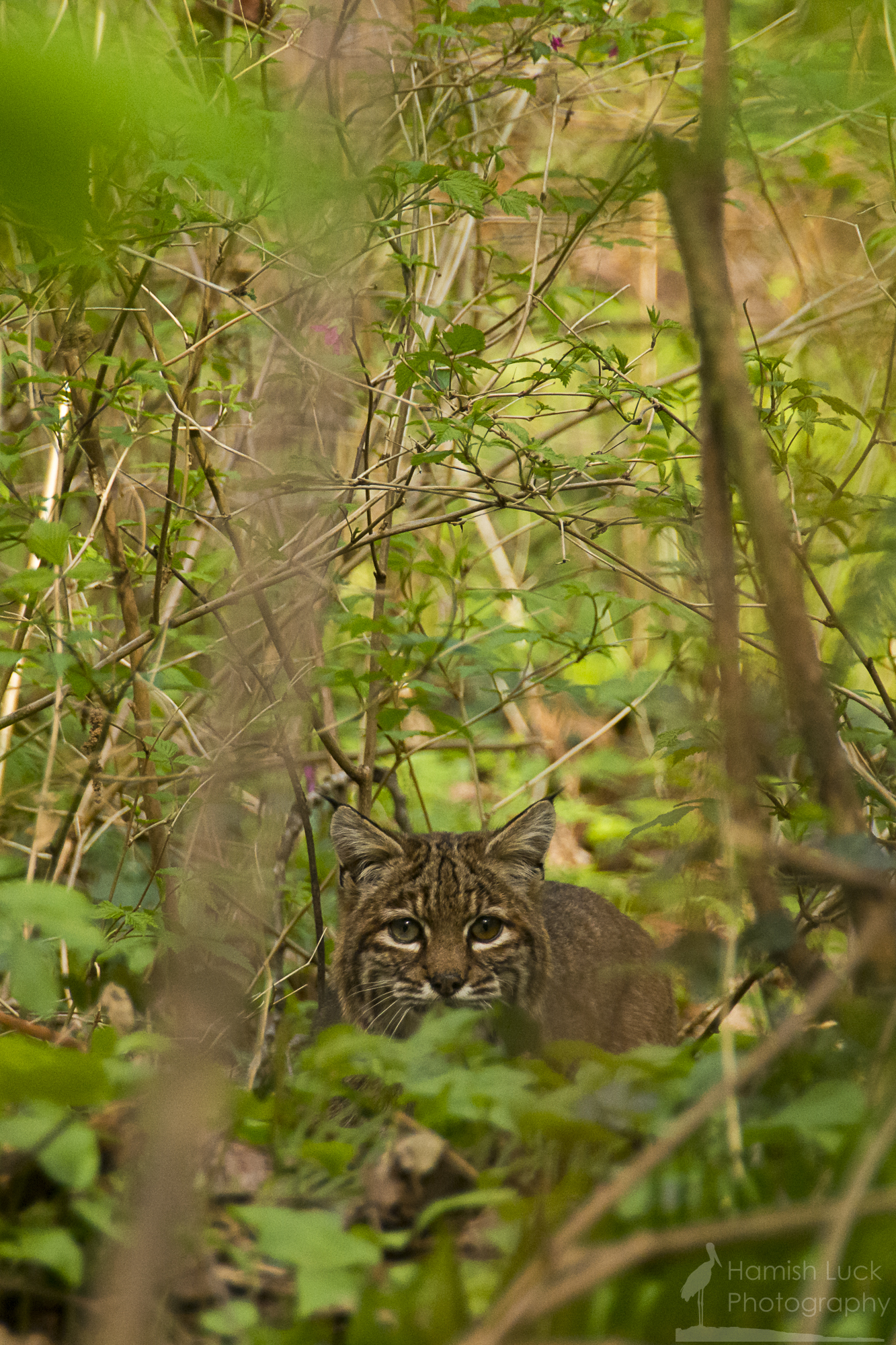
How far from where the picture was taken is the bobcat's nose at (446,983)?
3.60 m

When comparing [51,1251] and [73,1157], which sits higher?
[73,1157]

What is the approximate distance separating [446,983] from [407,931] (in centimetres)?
31

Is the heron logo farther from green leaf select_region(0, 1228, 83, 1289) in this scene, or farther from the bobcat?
the bobcat

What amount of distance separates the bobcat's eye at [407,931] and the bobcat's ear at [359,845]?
0.22 m

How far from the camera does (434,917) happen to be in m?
3.84

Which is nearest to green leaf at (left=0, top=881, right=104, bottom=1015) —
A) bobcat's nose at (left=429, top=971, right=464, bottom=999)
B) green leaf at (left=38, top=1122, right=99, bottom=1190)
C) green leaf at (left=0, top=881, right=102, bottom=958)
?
green leaf at (left=0, top=881, right=102, bottom=958)

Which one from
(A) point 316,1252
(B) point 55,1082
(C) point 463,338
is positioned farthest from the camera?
(C) point 463,338

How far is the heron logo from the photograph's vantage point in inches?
61.4

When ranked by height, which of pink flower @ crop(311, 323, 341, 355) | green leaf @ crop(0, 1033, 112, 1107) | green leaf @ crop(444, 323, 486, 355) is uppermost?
pink flower @ crop(311, 323, 341, 355)

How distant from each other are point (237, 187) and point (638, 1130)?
264 cm

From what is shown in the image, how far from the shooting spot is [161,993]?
3.65 metres

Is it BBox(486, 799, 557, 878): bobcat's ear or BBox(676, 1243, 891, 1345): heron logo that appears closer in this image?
BBox(676, 1243, 891, 1345): heron logo

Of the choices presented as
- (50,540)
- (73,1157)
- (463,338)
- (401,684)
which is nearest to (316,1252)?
(73,1157)

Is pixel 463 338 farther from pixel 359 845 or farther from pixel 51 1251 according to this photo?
pixel 51 1251
